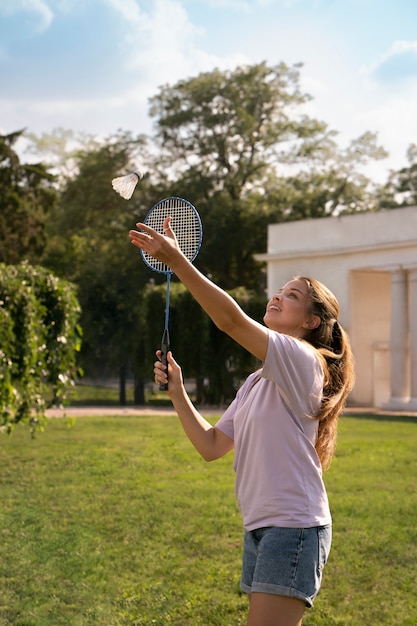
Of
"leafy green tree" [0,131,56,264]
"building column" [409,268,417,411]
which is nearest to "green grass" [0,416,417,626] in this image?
"building column" [409,268,417,411]

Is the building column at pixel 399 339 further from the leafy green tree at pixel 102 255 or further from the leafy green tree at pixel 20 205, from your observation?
the leafy green tree at pixel 20 205

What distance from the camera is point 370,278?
26328 millimetres

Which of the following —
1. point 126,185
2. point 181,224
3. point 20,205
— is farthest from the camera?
point 20,205

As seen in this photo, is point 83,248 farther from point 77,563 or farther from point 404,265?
point 77,563

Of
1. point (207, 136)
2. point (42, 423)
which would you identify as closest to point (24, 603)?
point (42, 423)

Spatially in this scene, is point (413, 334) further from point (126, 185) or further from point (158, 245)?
point (158, 245)

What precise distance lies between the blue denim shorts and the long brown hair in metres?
0.37

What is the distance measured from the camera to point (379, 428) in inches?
605

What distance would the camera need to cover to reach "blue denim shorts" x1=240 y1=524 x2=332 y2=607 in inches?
114

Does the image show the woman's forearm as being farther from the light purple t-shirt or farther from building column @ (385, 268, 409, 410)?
building column @ (385, 268, 409, 410)

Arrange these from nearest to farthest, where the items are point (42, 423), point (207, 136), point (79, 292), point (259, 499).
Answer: point (259, 499) < point (42, 423) < point (79, 292) < point (207, 136)

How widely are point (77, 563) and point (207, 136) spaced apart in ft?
97.1

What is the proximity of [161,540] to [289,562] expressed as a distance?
14.5 feet

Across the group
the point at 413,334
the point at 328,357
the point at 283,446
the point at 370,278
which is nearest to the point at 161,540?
the point at 328,357
